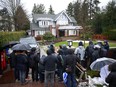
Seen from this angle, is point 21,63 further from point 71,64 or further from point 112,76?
point 112,76

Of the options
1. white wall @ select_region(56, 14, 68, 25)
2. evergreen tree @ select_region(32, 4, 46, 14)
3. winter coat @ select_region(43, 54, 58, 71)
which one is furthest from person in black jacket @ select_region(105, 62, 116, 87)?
evergreen tree @ select_region(32, 4, 46, 14)

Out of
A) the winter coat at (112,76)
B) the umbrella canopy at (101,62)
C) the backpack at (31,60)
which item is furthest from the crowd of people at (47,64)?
the winter coat at (112,76)

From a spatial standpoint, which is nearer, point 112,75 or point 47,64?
point 112,75

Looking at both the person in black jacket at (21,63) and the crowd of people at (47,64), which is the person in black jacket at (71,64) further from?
the person in black jacket at (21,63)

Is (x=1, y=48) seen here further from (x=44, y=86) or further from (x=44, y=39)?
(x=44, y=39)

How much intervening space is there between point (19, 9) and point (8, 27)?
633 cm

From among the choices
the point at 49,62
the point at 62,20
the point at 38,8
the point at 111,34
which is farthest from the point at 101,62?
Result: the point at 38,8

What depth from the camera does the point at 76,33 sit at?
224ft

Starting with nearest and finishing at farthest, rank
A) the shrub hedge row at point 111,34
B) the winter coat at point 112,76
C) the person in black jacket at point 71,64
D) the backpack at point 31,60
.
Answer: the winter coat at point 112,76, the person in black jacket at point 71,64, the backpack at point 31,60, the shrub hedge row at point 111,34

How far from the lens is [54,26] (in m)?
68.6

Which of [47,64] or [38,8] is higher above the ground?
[38,8]

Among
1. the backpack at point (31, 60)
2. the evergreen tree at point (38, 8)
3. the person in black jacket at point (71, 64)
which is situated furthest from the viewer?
the evergreen tree at point (38, 8)

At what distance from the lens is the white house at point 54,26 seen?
67.0 metres

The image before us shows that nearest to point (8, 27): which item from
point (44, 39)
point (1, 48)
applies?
point (44, 39)
